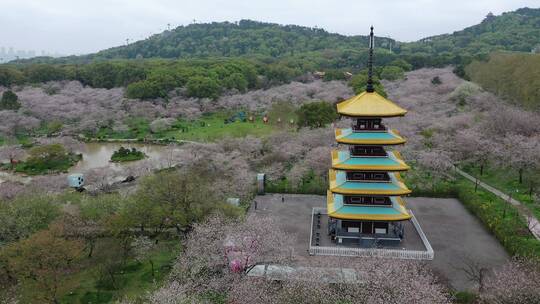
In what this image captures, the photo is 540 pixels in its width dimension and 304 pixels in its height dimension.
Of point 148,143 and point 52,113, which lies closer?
point 148,143

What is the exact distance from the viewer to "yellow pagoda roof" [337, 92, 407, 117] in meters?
22.4

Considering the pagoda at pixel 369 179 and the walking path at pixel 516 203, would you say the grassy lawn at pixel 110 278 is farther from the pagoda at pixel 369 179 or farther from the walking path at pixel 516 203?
the walking path at pixel 516 203

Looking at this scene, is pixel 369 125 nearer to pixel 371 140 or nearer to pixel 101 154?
pixel 371 140

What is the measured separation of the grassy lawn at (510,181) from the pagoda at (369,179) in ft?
42.3

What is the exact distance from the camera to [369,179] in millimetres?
23625

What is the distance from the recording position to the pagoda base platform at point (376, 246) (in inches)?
893

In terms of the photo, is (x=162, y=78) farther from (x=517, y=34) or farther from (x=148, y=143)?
(x=517, y=34)

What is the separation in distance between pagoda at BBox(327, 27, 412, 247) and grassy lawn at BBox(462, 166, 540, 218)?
12891 millimetres

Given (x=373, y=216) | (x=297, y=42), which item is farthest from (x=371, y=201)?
(x=297, y=42)

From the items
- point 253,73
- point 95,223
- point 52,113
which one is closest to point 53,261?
point 95,223

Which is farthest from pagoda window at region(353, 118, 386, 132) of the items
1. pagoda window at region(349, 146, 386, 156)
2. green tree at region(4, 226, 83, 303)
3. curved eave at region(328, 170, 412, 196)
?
green tree at region(4, 226, 83, 303)

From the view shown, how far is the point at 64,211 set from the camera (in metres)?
24.8

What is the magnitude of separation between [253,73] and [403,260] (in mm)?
65029

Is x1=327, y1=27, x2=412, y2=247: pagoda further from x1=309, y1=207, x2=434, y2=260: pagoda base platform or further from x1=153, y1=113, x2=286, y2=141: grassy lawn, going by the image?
x1=153, y1=113, x2=286, y2=141: grassy lawn
